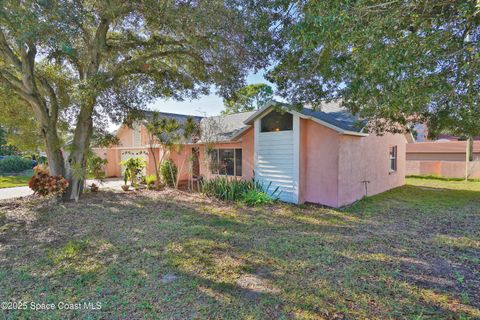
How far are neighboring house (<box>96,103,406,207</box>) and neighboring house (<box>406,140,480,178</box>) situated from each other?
8082 millimetres

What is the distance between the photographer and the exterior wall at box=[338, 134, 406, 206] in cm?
962

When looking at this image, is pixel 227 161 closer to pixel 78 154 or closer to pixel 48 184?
pixel 78 154

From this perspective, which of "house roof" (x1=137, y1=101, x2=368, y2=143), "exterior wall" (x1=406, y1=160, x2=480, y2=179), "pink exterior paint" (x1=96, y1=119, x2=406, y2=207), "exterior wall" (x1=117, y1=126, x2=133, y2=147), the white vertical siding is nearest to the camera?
"house roof" (x1=137, y1=101, x2=368, y2=143)

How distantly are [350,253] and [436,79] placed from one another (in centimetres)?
348

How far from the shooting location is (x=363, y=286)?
3912mm

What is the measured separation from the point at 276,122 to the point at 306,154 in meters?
1.74

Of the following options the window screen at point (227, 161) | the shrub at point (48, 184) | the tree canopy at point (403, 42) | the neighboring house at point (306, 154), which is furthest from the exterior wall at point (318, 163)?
the shrub at point (48, 184)

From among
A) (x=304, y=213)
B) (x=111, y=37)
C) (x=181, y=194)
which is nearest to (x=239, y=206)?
(x=304, y=213)

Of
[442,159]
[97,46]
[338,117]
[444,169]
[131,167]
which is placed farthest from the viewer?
[442,159]

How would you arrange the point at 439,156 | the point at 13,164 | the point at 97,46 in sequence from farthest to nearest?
the point at 439,156
the point at 13,164
the point at 97,46

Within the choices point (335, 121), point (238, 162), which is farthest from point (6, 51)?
point (335, 121)

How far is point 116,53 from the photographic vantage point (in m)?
10.2

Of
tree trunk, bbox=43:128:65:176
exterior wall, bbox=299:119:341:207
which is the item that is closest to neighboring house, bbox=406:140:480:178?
exterior wall, bbox=299:119:341:207

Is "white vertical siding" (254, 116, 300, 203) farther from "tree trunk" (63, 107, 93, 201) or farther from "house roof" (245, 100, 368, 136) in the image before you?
"tree trunk" (63, 107, 93, 201)
